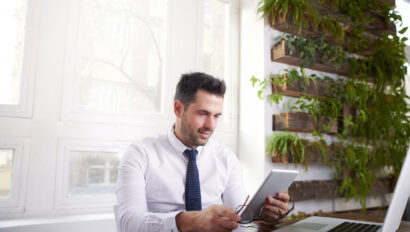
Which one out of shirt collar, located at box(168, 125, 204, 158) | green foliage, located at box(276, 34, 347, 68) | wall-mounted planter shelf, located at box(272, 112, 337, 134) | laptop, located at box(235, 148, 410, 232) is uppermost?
green foliage, located at box(276, 34, 347, 68)

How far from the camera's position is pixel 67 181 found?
192 cm

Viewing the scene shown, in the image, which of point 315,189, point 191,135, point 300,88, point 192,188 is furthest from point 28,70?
point 315,189


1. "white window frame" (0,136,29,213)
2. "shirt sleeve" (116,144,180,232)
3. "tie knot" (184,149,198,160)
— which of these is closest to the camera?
"shirt sleeve" (116,144,180,232)

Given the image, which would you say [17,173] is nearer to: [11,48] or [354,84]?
[11,48]

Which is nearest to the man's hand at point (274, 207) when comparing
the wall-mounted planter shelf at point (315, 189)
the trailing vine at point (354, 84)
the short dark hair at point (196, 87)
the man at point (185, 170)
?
the man at point (185, 170)

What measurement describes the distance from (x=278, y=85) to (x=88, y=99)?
1.41 meters

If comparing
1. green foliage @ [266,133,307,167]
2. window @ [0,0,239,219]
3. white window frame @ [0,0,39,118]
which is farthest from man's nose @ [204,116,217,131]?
white window frame @ [0,0,39,118]

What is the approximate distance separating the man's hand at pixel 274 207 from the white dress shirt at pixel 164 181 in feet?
1.23

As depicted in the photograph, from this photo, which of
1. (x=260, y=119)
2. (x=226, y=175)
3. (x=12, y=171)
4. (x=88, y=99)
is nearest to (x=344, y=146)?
(x=260, y=119)

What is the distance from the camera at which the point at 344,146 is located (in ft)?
8.66

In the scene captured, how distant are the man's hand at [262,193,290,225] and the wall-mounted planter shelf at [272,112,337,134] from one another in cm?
116

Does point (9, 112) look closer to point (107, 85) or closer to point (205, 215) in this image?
point (107, 85)

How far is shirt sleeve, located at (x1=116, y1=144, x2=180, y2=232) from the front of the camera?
43.8 inches

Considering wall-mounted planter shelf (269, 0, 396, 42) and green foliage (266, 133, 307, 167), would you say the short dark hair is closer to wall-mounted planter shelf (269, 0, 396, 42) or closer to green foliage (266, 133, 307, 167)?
green foliage (266, 133, 307, 167)
